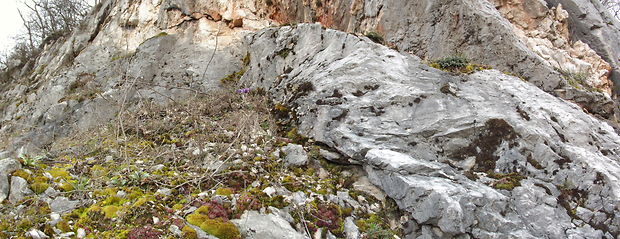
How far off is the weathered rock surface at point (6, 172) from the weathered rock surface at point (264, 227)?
2841 mm

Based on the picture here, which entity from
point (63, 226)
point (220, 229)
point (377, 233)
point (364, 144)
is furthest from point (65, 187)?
point (364, 144)

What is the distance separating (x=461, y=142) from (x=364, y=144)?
1.54m

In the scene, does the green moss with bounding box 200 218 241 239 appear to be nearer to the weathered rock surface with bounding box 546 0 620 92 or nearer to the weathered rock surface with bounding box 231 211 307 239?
the weathered rock surface with bounding box 231 211 307 239

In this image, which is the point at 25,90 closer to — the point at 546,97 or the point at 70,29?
the point at 70,29

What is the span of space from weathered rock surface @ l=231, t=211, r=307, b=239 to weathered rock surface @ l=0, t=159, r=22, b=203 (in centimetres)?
284

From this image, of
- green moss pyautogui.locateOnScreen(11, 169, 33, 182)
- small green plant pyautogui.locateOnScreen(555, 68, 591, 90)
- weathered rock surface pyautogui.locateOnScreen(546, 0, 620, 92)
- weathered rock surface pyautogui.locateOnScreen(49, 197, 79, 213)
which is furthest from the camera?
weathered rock surface pyautogui.locateOnScreen(546, 0, 620, 92)

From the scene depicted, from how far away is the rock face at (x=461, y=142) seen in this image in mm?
4344

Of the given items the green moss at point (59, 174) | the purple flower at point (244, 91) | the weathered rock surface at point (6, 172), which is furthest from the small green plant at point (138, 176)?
the purple flower at point (244, 91)

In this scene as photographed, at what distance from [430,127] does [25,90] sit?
59.7 feet

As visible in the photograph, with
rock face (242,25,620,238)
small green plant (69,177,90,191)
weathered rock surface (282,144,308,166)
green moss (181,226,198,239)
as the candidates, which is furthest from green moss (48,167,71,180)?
rock face (242,25,620,238)

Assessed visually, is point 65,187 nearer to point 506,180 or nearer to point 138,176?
point 138,176

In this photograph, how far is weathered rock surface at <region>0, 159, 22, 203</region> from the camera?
13.6ft

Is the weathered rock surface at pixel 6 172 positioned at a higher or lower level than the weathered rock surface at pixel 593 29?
lower

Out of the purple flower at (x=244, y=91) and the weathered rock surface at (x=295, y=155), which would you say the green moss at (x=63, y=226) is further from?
the purple flower at (x=244, y=91)
